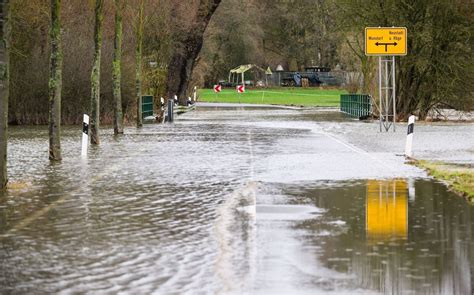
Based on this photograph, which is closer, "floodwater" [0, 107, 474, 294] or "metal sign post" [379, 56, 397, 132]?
"floodwater" [0, 107, 474, 294]

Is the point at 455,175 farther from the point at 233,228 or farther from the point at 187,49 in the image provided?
the point at 187,49

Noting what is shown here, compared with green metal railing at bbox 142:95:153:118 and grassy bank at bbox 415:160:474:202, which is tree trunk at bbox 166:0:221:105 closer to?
green metal railing at bbox 142:95:153:118

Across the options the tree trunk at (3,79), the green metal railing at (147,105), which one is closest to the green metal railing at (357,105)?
the green metal railing at (147,105)

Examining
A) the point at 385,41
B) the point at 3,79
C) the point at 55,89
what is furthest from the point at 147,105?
the point at 3,79

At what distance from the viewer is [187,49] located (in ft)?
201

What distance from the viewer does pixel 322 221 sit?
12.3m

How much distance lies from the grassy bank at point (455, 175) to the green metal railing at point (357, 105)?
2938 cm

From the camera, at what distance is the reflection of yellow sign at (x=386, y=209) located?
11.4 meters

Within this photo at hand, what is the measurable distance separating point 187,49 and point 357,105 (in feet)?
43.3

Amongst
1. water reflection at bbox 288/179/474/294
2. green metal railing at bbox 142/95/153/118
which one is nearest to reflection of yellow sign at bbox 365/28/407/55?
green metal railing at bbox 142/95/153/118

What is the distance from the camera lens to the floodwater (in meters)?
8.57

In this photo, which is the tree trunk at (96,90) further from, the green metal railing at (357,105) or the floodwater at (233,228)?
the green metal railing at (357,105)

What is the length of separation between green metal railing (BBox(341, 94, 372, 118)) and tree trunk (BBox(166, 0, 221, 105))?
987 centimetres

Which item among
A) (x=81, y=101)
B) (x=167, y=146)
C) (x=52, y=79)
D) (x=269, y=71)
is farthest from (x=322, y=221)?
(x=269, y=71)
